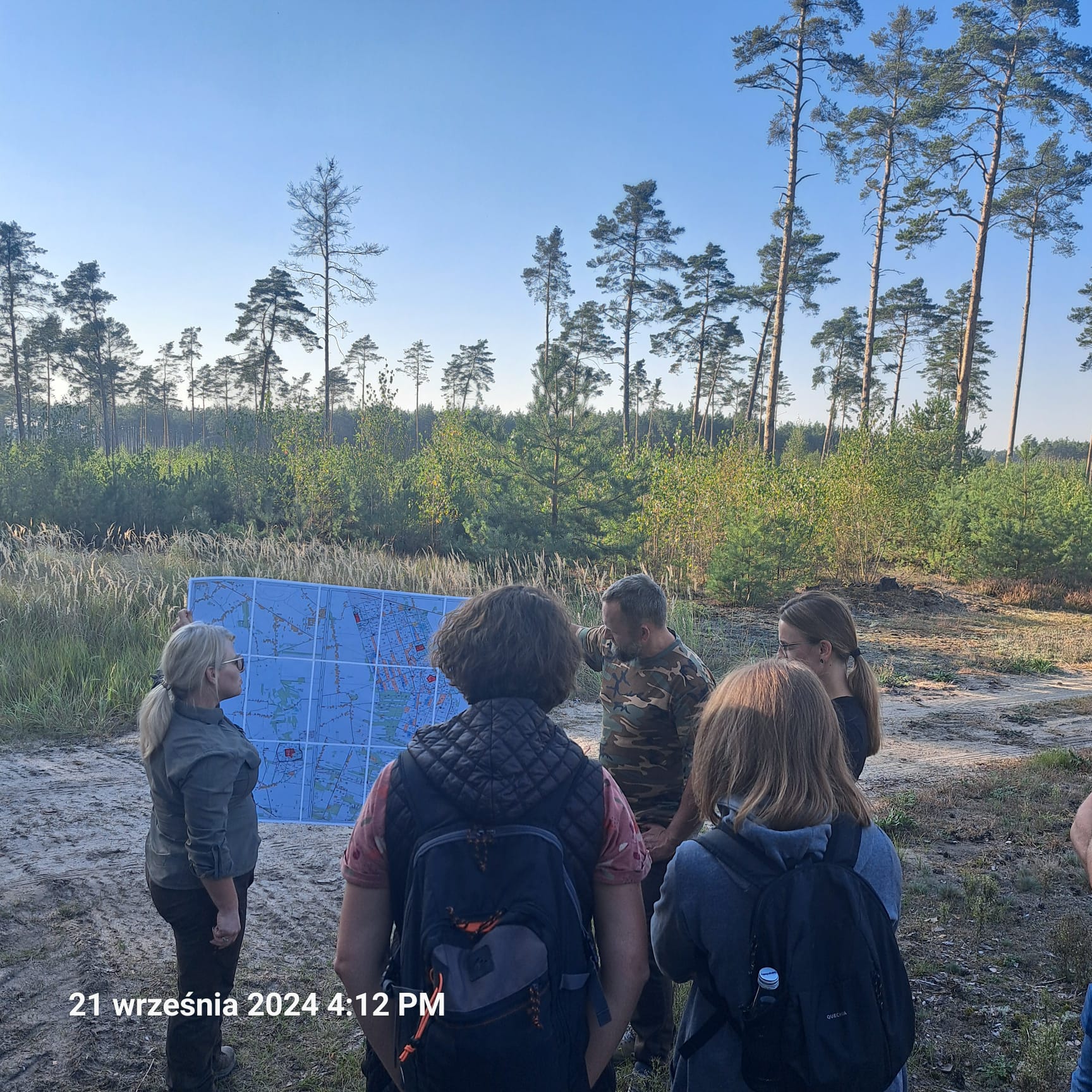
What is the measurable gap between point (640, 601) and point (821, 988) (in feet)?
4.83

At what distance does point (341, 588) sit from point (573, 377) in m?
8.94

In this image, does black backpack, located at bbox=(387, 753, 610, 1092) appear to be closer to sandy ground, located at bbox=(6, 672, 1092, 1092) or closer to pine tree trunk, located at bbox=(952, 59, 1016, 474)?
sandy ground, located at bbox=(6, 672, 1092, 1092)

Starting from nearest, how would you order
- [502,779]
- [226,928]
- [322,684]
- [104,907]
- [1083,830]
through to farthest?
1. [502,779]
2. [1083,830]
3. [226,928]
4. [322,684]
5. [104,907]

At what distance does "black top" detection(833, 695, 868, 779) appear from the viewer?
276 cm

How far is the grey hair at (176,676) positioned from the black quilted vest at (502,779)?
1153 millimetres

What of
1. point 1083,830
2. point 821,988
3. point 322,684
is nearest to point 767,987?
point 821,988

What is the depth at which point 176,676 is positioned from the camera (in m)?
2.48

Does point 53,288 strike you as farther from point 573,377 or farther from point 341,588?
point 341,588

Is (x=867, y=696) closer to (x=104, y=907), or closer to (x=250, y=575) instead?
(x=104, y=907)

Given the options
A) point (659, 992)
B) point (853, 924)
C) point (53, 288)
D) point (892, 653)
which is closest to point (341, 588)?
point (659, 992)

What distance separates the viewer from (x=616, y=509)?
12852 mm

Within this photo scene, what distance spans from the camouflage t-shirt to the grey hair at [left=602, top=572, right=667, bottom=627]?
0.50 feet

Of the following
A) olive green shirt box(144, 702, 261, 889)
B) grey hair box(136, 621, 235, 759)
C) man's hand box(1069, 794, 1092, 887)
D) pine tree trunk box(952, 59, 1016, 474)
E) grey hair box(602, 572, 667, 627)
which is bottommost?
olive green shirt box(144, 702, 261, 889)

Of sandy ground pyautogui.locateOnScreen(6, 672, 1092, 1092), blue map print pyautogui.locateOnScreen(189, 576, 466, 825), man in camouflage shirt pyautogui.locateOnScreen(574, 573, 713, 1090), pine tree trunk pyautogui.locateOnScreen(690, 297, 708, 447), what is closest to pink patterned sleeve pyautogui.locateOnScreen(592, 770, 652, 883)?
man in camouflage shirt pyautogui.locateOnScreen(574, 573, 713, 1090)
